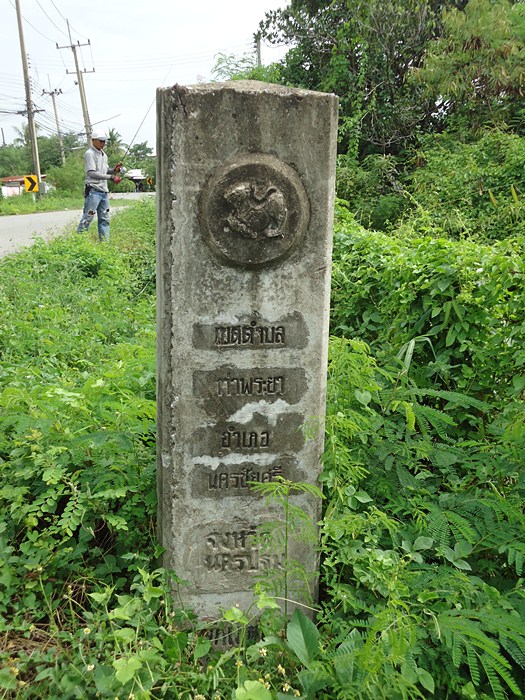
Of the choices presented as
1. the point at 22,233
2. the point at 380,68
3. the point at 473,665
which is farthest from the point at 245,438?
the point at 22,233

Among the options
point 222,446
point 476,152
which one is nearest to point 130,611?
point 222,446

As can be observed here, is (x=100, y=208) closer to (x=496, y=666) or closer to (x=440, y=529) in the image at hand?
(x=440, y=529)

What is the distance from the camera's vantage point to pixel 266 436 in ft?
7.30

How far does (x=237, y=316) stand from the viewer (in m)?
2.10

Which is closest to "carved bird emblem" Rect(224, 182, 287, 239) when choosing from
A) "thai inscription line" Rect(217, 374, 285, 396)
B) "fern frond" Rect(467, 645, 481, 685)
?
"thai inscription line" Rect(217, 374, 285, 396)

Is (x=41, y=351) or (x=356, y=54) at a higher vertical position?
(x=356, y=54)

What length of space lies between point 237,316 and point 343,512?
0.90 metres

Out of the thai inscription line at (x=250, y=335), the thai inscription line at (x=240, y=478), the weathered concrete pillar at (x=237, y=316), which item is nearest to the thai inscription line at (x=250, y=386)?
the weathered concrete pillar at (x=237, y=316)

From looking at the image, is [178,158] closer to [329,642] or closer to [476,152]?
[329,642]

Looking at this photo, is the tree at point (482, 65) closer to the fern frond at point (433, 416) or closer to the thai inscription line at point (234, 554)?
the fern frond at point (433, 416)

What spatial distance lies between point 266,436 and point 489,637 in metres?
1.00

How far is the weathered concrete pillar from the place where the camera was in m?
1.95

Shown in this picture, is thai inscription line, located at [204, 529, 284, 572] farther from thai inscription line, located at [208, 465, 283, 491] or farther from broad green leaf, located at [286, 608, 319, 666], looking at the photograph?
broad green leaf, located at [286, 608, 319, 666]

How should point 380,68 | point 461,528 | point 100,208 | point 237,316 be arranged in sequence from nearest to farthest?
point 237,316
point 461,528
point 100,208
point 380,68
